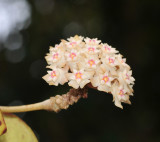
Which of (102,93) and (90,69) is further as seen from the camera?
(102,93)

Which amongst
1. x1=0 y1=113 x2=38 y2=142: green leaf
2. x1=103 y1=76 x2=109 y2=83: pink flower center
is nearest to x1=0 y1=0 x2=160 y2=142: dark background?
x1=0 y1=113 x2=38 y2=142: green leaf

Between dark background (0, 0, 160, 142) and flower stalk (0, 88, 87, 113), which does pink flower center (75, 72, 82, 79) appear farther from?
dark background (0, 0, 160, 142)

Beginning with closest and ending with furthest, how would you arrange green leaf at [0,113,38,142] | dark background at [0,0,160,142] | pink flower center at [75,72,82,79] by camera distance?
pink flower center at [75,72,82,79]
green leaf at [0,113,38,142]
dark background at [0,0,160,142]

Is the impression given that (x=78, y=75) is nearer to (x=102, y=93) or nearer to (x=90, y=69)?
(x=90, y=69)

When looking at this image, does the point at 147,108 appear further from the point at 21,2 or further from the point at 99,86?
the point at 21,2

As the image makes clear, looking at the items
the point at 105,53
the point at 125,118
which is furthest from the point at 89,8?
the point at 105,53

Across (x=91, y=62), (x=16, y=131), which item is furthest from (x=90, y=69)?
(x=16, y=131)

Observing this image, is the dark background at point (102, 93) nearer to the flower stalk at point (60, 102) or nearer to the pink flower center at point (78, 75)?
the flower stalk at point (60, 102)
